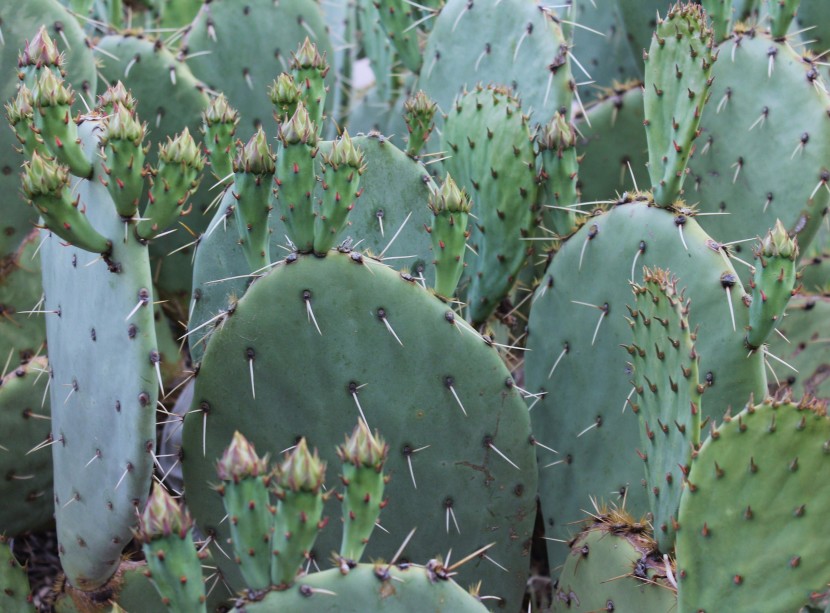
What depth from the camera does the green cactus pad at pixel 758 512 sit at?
131 cm

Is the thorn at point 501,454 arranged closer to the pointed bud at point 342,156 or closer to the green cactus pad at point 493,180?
the green cactus pad at point 493,180

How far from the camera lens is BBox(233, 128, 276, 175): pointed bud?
1.50 metres

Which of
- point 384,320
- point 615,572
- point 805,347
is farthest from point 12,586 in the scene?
point 805,347

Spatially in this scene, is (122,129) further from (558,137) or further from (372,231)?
(558,137)

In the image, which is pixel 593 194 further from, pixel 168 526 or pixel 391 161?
pixel 168 526

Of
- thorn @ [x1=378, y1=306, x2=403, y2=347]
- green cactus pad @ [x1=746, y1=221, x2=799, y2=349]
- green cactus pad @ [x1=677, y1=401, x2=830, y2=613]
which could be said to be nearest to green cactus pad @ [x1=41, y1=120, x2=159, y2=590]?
thorn @ [x1=378, y1=306, x2=403, y2=347]

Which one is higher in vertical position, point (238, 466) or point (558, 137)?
point (558, 137)

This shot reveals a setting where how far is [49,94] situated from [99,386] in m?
0.46

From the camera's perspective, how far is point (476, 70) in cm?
239

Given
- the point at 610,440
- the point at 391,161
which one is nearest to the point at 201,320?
the point at 391,161

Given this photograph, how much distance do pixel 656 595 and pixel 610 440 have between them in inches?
15.9

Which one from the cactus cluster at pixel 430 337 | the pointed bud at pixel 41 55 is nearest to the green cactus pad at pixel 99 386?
the cactus cluster at pixel 430 337

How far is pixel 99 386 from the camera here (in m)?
1.60

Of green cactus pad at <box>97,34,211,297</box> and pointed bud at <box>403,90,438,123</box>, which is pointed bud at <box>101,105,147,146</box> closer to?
pointed bud at <box>403,90,438,123</box>
